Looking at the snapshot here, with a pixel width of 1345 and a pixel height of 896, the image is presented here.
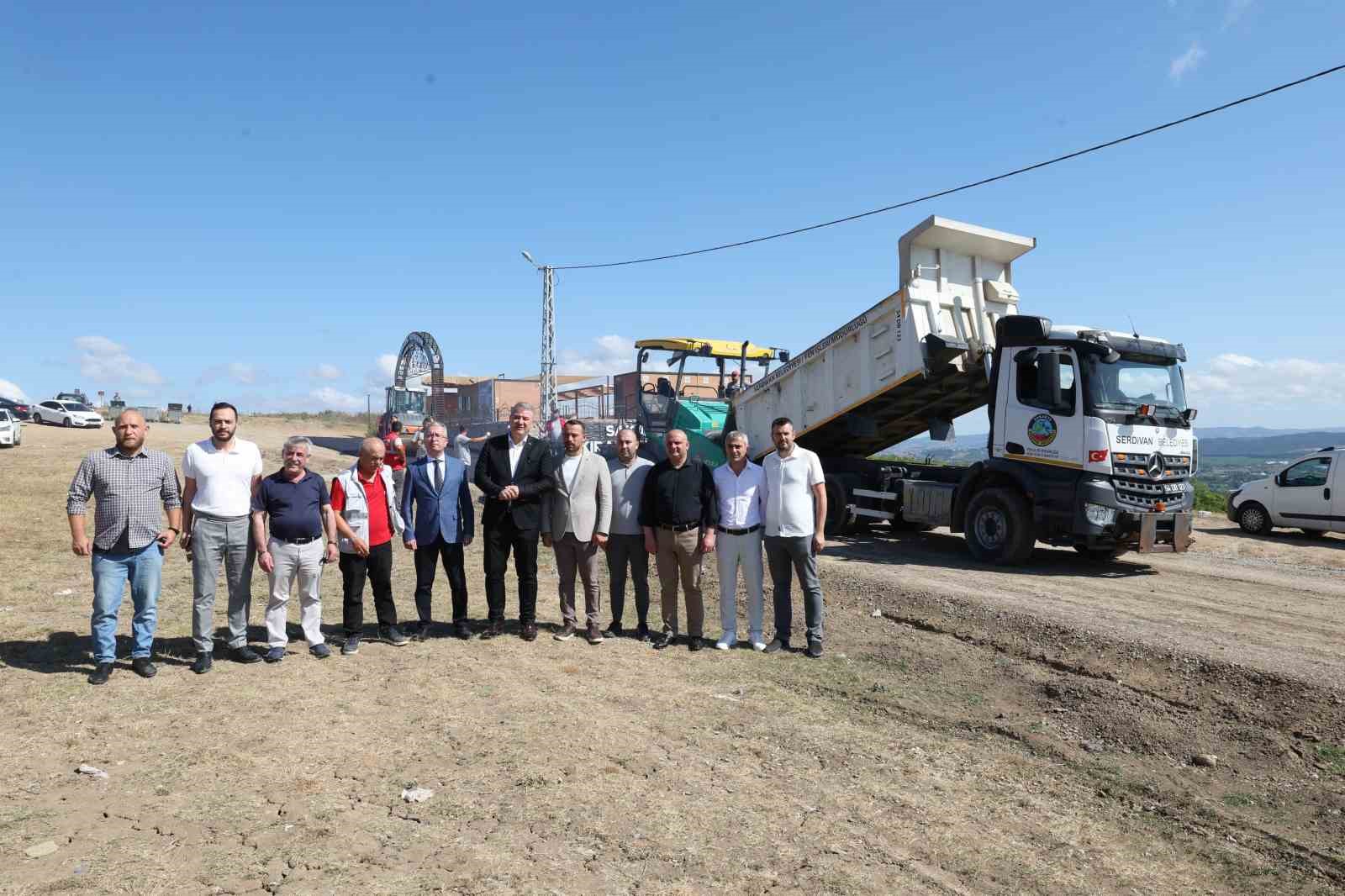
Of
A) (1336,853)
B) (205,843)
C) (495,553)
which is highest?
(495,553)

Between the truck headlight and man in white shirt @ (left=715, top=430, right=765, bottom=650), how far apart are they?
15.6 ft

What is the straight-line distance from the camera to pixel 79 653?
646 centimetres

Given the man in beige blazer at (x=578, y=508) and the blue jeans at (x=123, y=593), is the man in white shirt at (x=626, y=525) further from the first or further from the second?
the blue jeans at (x=123, y=593)

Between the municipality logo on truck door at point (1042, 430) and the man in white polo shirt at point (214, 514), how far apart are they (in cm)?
850

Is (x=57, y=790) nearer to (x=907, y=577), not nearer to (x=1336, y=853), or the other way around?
(x=1336, y=853)

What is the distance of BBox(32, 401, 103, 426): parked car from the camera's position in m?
37.4

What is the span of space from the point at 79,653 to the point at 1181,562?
12100 mm

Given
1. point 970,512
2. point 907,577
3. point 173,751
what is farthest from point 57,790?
point 970,512

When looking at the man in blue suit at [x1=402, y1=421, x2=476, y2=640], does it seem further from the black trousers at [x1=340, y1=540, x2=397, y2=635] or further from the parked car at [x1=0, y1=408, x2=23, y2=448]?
the parked car at [x1=0, y1=408, x2=23, y2=448]

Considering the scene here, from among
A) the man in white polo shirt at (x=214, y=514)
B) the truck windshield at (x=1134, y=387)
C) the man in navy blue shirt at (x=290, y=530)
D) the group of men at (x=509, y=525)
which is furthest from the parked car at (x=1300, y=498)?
the man in white polo shirt at (x=214, y=514)

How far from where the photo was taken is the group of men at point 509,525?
617 cm

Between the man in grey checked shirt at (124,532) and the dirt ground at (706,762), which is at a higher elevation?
the man in grey checked shirt at (124,532)

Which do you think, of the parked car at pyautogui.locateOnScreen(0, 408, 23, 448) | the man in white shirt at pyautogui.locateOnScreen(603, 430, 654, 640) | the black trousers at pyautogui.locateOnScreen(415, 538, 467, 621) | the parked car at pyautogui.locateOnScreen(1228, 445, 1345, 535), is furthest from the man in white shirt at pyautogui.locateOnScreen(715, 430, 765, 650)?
the parked car at pyautogui.locateOnScreen(0, 408, 23, 448)

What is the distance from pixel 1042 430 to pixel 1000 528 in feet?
4.61
